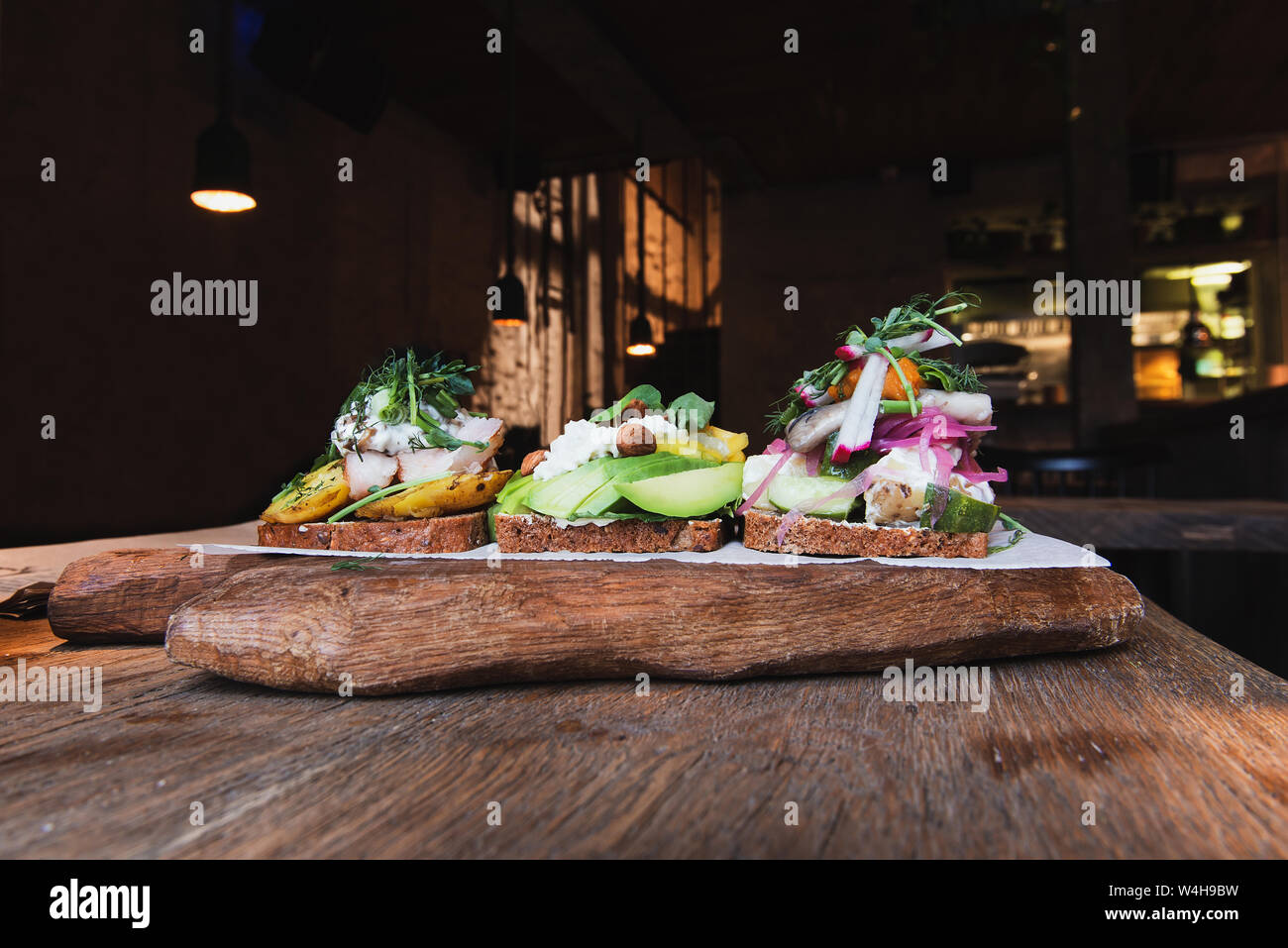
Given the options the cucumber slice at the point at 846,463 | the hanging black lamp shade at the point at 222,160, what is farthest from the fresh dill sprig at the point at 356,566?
the hanging black lamp shade at the point at 222,160

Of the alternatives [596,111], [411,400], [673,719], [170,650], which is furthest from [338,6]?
[673,719]

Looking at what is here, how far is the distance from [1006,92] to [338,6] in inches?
266

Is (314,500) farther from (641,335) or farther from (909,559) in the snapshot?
(641,335)

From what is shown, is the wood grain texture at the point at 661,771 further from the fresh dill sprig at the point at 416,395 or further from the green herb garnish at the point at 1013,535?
the fresh dill sprig at the point at 416,395

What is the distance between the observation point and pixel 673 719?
0.87m

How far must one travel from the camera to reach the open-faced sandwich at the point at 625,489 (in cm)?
147

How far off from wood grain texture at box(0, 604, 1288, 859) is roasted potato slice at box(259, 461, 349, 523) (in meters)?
0.63

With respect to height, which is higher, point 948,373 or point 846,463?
point 948,373

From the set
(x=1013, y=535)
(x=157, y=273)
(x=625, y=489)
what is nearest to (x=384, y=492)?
(x=625, y=489)

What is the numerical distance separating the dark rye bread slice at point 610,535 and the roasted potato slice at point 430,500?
14 centimetres

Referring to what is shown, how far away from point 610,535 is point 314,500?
0.70 meters

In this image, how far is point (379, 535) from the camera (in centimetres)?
164
